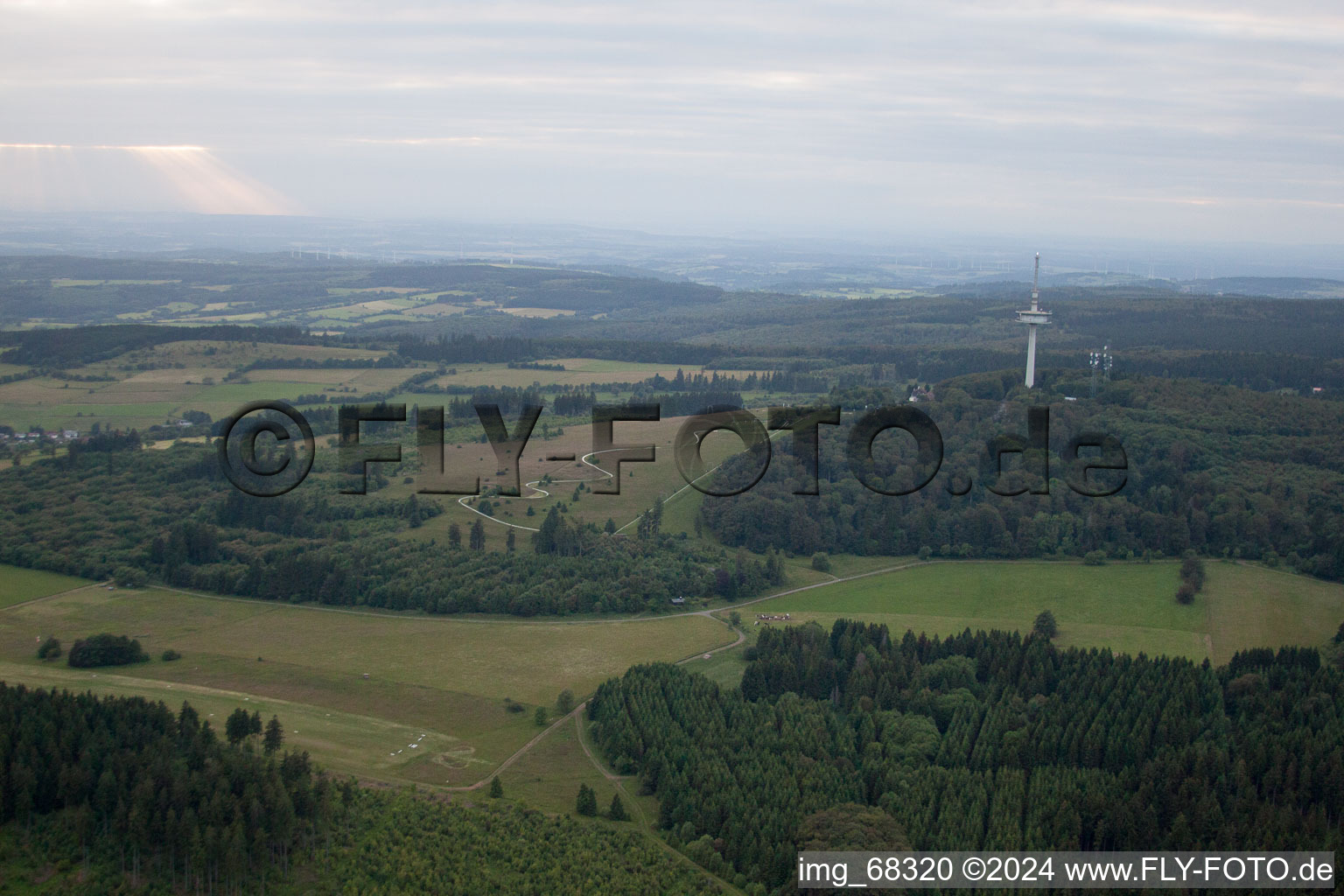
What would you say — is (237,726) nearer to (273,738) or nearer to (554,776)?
(273,738)

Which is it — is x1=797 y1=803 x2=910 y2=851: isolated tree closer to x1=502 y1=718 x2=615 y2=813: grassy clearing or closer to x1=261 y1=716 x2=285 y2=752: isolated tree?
x1=502 y1=718 x2=615 y2=813: grassy clearing

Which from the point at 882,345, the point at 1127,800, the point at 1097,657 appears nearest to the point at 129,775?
the point at 1127,800

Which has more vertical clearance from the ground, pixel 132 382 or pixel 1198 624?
pixel 132 382

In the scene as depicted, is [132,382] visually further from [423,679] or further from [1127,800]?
[1127,800]

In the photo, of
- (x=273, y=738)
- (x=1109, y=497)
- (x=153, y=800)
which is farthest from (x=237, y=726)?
(x=1109, y=497)

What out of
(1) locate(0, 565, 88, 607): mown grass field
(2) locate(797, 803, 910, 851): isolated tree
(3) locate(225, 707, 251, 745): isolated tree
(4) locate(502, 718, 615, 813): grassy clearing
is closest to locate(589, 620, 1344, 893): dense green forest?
(2) locate(797, 803, 910, 851): isolated tree
